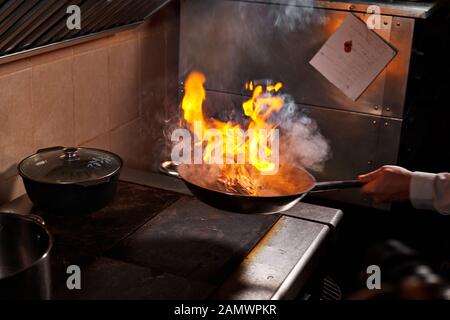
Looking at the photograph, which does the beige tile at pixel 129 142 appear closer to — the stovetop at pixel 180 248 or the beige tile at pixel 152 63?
A: the beige tile at pixel 152 63

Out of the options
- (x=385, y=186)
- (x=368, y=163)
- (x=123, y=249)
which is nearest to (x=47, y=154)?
(x=123, y=249)

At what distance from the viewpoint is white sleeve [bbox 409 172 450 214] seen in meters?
1.87

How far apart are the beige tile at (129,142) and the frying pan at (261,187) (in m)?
0.62

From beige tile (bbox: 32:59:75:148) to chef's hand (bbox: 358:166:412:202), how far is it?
99 centimetres

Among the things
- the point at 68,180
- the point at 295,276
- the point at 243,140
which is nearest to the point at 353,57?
the point at 243,140

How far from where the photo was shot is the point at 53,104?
77.7 inches

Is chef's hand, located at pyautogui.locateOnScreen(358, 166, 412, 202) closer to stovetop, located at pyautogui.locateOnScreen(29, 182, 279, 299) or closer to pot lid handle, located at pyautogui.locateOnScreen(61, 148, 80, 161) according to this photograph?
stovetop, located at pyautogui.locateOnScreen(29, 182, 279, 299)

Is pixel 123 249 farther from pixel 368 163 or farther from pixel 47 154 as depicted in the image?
pixel 368 163

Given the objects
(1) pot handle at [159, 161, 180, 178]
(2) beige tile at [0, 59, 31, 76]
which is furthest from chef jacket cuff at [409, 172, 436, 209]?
(2) beige tile at [0, 59, 31, 76]

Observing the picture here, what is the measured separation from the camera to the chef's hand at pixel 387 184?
1.78 m

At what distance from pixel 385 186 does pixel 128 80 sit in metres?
1.11

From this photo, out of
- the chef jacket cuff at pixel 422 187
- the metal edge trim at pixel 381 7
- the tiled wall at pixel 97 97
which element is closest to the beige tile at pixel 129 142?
the tiled wall at pixel 97 97

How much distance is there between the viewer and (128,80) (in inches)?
93.7

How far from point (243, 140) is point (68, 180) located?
1.93 feet
